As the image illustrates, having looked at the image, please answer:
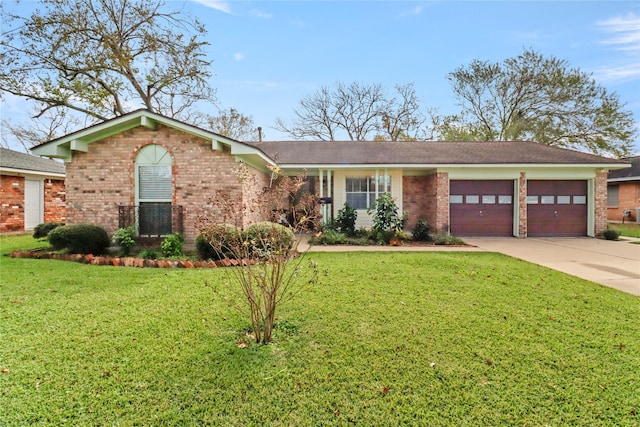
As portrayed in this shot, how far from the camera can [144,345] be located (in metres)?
3.44

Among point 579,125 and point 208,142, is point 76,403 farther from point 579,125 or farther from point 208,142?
point 579,125

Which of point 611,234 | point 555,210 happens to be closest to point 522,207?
point 555,210

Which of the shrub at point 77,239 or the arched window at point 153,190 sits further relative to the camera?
the arched window at point 153,190

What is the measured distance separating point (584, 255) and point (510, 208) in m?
4.22

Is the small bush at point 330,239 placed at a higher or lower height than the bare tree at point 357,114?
lower

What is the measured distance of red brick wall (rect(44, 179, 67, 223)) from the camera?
15.6 metres

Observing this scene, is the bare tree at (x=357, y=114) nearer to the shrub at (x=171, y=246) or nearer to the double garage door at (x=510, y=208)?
the double garage door at (x=510, y=208)

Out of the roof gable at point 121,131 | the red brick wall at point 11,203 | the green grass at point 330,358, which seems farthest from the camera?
the red brick wall at point 11,203

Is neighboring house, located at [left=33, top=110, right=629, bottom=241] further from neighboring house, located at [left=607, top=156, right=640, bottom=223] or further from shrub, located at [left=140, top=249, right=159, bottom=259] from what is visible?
neighboring house, located at [left=607, top=156, right=640, bottom=223]

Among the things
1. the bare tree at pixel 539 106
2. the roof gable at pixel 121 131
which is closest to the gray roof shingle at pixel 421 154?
the roof gable at pixel 121 131

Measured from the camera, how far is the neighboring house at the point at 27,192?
45.0ft

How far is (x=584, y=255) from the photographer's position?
8734 millimetres

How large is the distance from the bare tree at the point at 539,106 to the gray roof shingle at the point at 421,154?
398 inches

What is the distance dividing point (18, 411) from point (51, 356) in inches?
34.6
